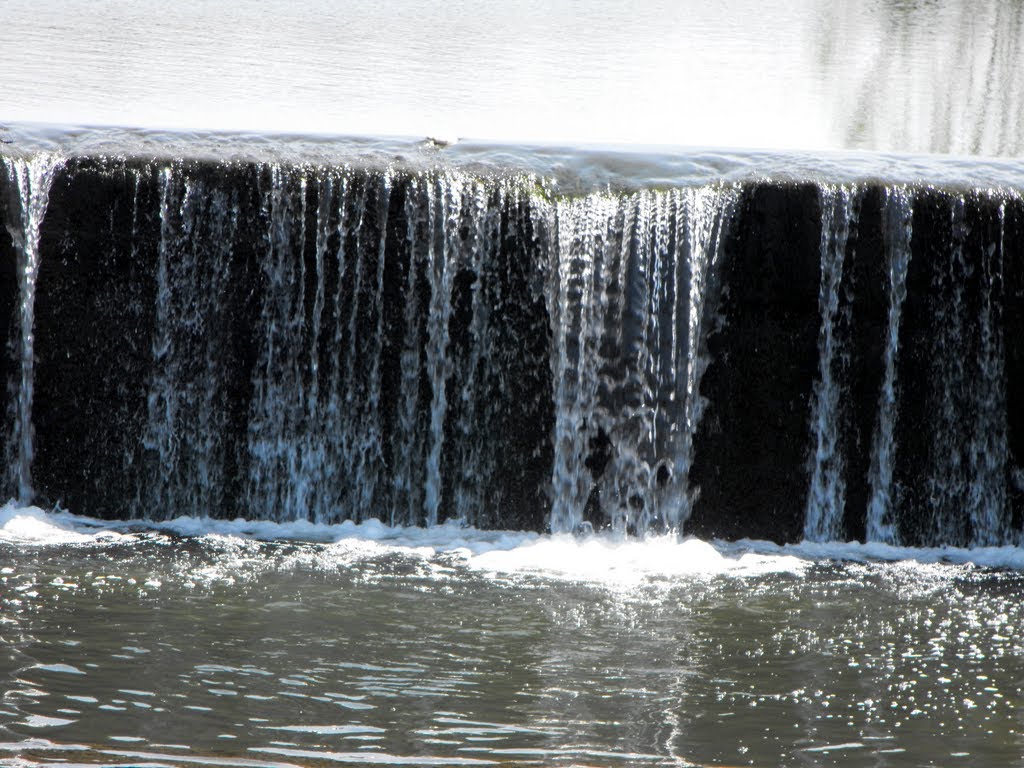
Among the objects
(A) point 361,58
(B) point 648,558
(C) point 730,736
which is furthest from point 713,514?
(A) point 361,58

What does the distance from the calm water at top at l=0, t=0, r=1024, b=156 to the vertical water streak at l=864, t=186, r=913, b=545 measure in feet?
4.23

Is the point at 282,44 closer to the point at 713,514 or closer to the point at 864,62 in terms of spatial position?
the point at 864,62

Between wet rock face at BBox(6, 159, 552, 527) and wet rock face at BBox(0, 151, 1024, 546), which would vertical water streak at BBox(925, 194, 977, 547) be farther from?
wet rock face at BBox(6, 159, 552, 527)

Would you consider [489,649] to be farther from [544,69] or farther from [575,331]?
[544,69]

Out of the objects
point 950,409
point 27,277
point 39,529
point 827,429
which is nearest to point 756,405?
point 827,429

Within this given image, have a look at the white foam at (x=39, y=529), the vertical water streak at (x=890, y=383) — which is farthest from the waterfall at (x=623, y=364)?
the white foam at (x=39, y=529)

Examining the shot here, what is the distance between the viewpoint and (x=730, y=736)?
5.82m

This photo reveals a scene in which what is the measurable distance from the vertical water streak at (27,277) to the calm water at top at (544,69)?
98cm

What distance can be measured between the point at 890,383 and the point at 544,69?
6320 millimetres

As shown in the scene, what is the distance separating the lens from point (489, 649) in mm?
6910

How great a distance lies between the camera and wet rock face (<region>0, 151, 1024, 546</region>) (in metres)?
9.92

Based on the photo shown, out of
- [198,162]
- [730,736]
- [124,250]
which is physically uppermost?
[198,162]

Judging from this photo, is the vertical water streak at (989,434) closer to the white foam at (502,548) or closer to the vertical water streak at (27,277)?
the white foam at (502,548)

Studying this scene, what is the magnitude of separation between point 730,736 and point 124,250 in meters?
5.89
